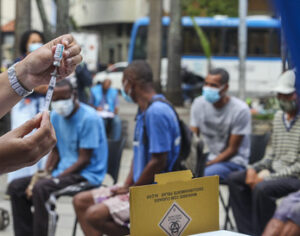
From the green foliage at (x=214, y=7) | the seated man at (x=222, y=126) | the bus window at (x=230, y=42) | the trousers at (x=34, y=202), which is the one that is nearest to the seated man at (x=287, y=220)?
the seated man at (x=222, y=126)

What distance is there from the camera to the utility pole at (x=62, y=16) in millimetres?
7375

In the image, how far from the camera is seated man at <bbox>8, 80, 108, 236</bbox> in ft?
14.1

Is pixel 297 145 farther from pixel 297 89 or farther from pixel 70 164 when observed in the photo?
pixel 297 89

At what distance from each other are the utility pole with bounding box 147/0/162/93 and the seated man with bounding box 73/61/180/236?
685cm

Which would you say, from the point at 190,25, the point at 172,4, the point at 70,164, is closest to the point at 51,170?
the point at 70,164

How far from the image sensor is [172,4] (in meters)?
13.8

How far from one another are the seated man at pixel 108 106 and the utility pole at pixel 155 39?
196cm

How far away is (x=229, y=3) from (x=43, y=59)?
23.7 m

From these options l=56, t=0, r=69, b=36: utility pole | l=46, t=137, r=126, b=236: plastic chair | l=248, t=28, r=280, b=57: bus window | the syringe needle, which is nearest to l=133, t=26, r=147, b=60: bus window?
l=248, t=28, r=280, b=57: bus window

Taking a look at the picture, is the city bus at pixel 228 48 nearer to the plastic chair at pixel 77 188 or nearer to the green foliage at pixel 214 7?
the green foliage at pixel 214 7

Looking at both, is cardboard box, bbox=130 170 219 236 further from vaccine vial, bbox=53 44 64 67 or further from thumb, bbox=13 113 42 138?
vaccine vial, bbox=53 44 64 67

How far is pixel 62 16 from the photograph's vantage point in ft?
24.5

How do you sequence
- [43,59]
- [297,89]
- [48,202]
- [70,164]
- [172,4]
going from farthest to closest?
[172,4] < [70,164] < [48,202] < [43,59] < [297,89]

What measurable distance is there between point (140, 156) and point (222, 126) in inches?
55.3
